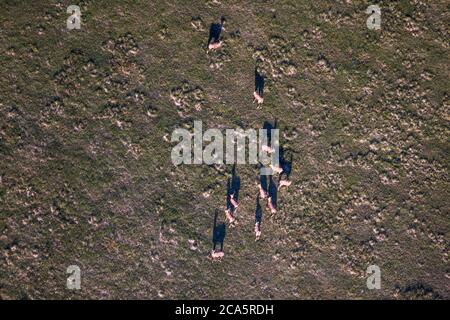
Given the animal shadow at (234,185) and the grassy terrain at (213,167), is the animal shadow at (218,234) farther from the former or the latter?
the animal shadow at (234,185)

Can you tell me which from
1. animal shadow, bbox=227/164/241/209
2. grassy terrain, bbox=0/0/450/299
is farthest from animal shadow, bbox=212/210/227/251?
animal shadow, bbox=227/164/241/209

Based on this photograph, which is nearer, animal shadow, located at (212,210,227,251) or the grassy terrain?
the grassy terrain

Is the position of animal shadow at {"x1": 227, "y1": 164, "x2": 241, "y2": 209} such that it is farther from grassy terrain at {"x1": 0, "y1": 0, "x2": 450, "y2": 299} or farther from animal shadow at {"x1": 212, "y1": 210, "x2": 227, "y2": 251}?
animal shadow at {"x1": 212, "y1": 210, "x2": 227, "y2": 251}

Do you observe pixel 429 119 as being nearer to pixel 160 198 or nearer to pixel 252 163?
pixel 252 163

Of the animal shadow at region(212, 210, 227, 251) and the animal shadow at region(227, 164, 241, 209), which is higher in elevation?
the animal shadow at region(227, 164, 241, 209)

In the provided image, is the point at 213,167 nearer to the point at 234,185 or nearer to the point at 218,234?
the point at 234,185

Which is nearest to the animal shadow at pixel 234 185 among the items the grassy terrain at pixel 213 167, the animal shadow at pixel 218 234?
the grassy terrain at pixel 213 167

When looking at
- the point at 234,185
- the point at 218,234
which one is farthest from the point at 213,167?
the point at 218,234

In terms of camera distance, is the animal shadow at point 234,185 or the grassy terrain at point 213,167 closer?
the grassy terrain at point 213,167
